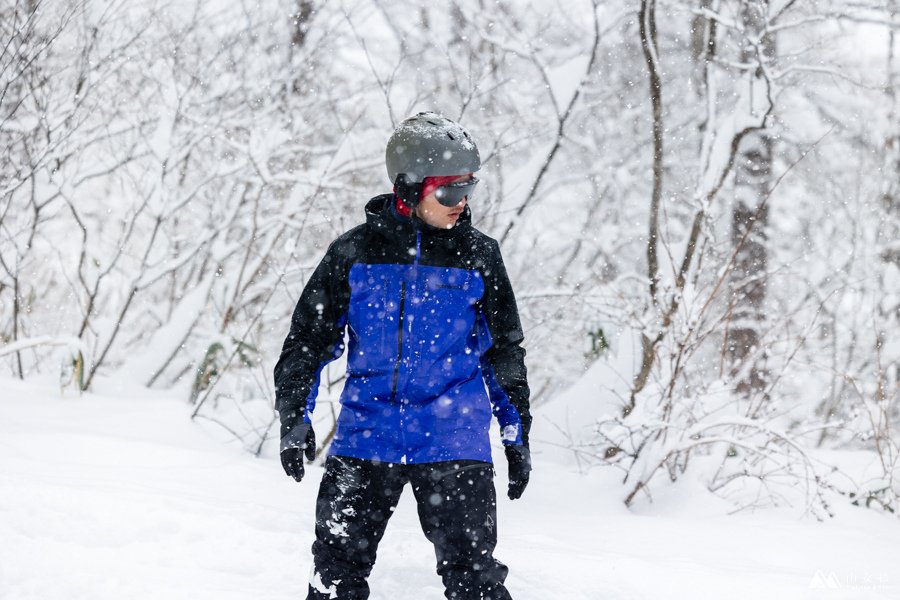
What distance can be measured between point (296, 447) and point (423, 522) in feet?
1.35

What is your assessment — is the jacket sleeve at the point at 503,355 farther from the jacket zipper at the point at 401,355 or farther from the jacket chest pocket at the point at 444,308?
the jacket zipper at the point at 401,355

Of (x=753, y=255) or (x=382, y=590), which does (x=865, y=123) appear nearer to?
(x=753, y=255)

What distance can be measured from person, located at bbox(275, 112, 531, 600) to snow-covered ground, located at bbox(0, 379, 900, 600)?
636 millimetres

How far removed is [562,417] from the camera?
200 inches

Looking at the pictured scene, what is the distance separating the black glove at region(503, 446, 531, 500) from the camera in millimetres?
2123

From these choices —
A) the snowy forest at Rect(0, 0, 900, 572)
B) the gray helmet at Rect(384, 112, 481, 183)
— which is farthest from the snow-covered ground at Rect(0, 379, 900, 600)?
the gray helmet at Rect(384, 112, 481, 183)

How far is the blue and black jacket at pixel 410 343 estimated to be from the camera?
2.09m

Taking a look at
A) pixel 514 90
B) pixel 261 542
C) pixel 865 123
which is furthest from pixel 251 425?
pixel 865 123

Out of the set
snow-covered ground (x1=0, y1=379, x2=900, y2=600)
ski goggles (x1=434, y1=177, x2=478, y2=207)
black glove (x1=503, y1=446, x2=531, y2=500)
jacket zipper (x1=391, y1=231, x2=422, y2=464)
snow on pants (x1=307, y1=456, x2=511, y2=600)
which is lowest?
snow-covered ground (x1=0, y1=379, x2=900, y2=600)

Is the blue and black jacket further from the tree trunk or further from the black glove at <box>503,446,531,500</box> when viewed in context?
the tree trunk

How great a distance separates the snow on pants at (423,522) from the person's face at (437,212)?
68 centimetres


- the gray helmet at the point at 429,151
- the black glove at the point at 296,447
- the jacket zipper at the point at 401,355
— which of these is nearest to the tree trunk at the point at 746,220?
the gray helmet at the point at 429,151

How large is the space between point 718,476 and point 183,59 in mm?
5121

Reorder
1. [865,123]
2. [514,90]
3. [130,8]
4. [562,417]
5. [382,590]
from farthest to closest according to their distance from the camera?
[865,123], [514,90], [130,8], [562,417], [382,590]
